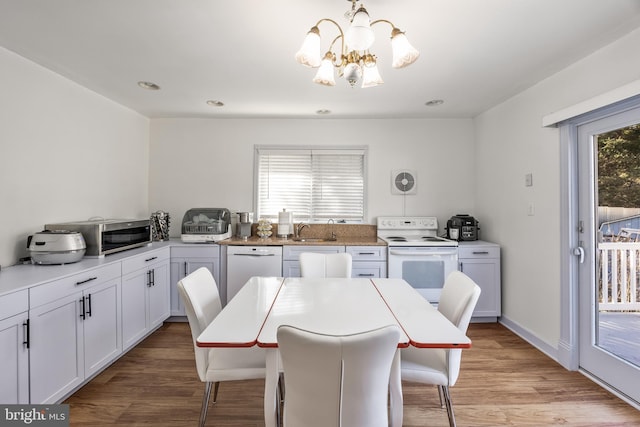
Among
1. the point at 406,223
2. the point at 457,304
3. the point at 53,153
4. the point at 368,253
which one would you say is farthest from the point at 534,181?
the point at 53,153

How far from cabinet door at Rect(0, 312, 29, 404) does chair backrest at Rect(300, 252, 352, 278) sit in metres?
1.73

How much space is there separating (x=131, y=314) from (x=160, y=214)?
1296 mm

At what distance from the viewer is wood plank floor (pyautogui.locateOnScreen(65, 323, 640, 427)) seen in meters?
1.84

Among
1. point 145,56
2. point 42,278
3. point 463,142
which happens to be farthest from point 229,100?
point 463,142

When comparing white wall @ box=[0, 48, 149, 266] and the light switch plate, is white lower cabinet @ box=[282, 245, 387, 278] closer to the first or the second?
the light switch plate

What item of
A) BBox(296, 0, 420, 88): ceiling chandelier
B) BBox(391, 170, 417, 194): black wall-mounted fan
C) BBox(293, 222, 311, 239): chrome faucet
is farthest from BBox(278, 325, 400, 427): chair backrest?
BBox(391, 170, 417, 194): black wall-mounted fan

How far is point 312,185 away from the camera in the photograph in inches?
156

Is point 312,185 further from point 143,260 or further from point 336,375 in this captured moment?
point 336,375

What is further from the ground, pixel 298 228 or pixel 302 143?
pixel 302 143

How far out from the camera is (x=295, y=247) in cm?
332

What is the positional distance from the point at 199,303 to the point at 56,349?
100cm

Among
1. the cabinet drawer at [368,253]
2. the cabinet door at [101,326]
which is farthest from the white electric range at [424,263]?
the cabinet door at [101,326]

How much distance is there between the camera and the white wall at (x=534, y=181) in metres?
2.15

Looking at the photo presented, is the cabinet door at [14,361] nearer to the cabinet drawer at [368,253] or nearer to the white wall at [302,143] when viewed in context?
the white wall at [302,143]
